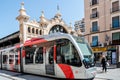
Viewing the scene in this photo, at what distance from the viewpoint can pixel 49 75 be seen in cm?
1193

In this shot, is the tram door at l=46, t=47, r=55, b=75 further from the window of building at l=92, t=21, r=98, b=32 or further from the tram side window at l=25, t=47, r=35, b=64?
the window of building at l=92, t=21, r=98, b=32

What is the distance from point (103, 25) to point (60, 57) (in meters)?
21.8

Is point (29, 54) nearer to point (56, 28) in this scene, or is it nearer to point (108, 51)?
point (108, 51)

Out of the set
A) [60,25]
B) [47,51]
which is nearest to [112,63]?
[47,51]

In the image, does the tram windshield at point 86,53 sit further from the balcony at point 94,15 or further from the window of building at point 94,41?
the balcony at point 94,15

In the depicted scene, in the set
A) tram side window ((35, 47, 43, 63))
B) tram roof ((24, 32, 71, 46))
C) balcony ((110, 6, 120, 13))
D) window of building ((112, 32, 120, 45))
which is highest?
balcony ((110, 6, 120, 13))

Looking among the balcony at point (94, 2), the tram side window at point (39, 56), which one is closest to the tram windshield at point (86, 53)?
the tram side window at point (39, 56)

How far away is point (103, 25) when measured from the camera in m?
31.3

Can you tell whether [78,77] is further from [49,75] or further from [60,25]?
[60,25]

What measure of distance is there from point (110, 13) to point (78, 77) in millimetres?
22189

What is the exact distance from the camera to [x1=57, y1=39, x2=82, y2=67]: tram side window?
1020 centimetres

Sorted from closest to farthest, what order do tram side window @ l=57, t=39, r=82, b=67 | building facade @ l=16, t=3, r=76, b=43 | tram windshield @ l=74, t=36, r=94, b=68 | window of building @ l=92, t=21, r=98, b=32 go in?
tram windshield @ l=74, t=36, r=94, b=68 → tram side window @ l=57, t=39, r=82, b=67 → window of building @ l=92, t=21, r=98, b=32 → building facade @ l=16, t=3, r=76, b=43

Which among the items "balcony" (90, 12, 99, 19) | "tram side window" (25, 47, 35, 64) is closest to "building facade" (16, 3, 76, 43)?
"balcony" (90, 12, 99, 19)

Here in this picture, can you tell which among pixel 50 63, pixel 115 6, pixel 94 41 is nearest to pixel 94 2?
pixel 115 6
